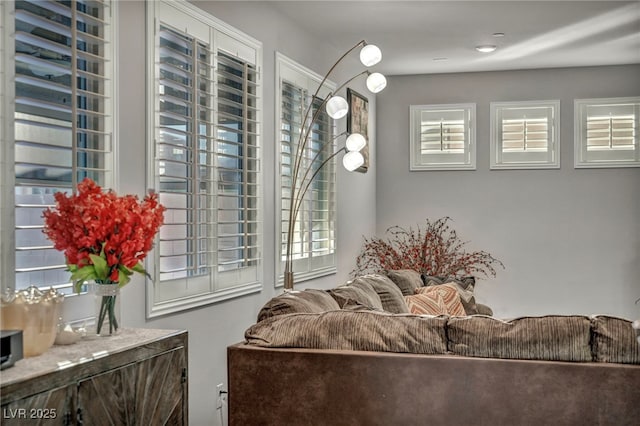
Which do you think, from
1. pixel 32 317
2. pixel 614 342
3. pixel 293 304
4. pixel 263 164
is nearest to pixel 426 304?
pixel 263 164

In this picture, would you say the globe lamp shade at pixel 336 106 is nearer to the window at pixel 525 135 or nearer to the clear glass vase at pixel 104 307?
the clear glass vase at pixel 104 307

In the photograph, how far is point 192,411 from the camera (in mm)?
3922

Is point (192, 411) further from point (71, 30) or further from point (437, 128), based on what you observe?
point (437, 128)

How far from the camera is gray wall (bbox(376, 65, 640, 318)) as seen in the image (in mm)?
7441

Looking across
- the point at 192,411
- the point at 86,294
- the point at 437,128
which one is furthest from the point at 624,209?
the point at 86,294

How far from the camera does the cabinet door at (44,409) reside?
5.84ft

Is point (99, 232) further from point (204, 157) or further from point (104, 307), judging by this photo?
point (204, 157)

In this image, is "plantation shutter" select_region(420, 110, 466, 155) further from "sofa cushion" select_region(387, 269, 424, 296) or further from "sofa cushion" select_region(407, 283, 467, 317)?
"sofa cushion" select_region(407, 283, 467, 317)

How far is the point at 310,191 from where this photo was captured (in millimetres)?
5734

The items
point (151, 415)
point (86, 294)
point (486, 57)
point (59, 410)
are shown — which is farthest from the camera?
point (486, 57)

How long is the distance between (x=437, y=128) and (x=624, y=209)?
212cm

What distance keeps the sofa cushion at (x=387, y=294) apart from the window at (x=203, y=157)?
74cm

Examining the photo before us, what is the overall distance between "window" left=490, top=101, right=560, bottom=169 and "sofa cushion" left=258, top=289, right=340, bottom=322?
191 inches

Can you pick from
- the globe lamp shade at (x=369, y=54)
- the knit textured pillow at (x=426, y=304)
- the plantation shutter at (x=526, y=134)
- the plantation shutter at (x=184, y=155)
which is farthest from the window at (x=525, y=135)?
the plantation shutter at (x=184, y=155)
